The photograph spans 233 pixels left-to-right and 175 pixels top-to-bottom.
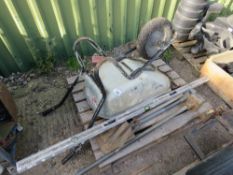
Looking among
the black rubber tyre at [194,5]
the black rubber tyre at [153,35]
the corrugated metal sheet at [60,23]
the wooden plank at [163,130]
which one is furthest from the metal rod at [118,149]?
the corrugated metal sheet at [60,23]

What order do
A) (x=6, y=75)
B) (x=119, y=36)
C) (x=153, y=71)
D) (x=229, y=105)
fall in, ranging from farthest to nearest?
(x=119, y=36) < (x=6, y=75) < (x=229, y=105) < (x=153, y=71)

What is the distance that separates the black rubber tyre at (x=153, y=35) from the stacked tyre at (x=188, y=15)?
1.45 feet

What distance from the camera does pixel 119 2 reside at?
8.57 ft

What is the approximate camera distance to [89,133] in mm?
1697

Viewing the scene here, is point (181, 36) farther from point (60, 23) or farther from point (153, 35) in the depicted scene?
point (60, 23)

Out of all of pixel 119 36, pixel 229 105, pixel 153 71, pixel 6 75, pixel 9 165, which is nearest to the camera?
pixel 9 165

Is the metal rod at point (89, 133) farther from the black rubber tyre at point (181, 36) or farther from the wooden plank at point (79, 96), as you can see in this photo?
the black rubber tyre at point (181, 36)

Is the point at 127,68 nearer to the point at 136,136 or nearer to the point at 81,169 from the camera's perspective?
the point at 136,136

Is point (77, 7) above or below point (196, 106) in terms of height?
above

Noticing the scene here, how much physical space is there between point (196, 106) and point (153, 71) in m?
0.63

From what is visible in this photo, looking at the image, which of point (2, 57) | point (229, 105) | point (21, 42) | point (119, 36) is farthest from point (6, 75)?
point (229, 105)

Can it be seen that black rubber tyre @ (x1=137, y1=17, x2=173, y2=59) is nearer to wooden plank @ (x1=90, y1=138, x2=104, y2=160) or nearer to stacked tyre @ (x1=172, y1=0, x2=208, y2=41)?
stacked tyre @ (x1=172, y1=0, x2=208, y2=41)

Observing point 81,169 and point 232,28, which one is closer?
point 81,169

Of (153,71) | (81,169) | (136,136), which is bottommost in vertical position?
(81,169)
